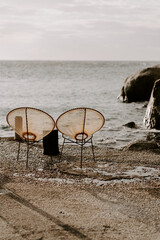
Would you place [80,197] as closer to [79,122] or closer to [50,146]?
[79,122]

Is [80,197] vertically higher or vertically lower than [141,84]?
lower

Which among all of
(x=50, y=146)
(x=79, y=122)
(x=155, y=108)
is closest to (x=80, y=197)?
(x=79, y=122)

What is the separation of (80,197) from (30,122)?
208 centimetres

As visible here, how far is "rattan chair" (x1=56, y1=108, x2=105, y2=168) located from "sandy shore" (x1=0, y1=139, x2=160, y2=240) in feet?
2.16

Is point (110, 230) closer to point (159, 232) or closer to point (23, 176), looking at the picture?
point (159, 232)

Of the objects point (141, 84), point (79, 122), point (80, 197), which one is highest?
point (79, 122)

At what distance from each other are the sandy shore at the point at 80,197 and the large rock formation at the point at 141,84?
35.8 ft

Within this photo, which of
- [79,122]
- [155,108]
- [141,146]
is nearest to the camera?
[79,122]

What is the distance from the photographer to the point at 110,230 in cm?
387

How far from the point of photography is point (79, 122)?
660 centimetres

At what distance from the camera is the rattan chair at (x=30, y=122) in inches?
247

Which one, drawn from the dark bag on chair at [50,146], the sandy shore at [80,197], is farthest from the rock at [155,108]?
the dark bag on chair at [50,146]

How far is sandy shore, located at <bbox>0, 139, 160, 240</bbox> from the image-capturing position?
152 inches

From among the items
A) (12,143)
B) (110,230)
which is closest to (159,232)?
(110,230)
